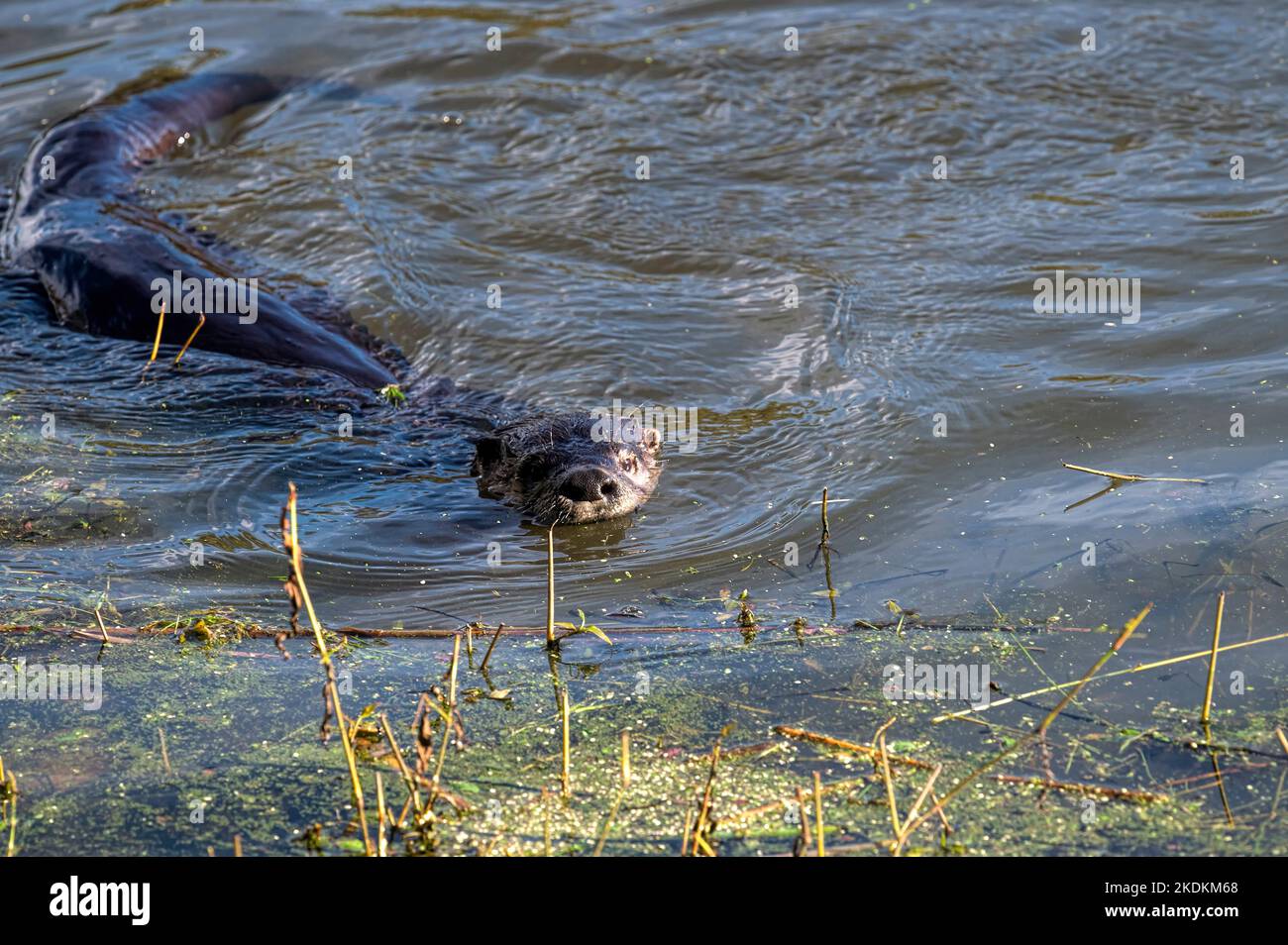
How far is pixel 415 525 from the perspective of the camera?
523 centimetres

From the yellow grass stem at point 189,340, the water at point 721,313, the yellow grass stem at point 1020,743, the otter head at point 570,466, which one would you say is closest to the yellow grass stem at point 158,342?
the yellow grass stem at point 189,340

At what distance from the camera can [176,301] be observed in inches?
262

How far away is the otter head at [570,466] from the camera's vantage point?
5.21m

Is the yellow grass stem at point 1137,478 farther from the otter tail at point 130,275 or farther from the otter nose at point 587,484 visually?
the otter tail at point 130,275

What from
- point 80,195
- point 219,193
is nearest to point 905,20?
point 219,193

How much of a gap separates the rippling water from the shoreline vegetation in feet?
2.63

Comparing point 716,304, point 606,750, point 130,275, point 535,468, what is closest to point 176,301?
point 130,275

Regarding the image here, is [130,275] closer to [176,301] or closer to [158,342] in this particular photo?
[176,301]

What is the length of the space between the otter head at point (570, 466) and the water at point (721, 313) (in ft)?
0.30

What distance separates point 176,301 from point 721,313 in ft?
8.35

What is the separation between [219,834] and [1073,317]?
4.79 m

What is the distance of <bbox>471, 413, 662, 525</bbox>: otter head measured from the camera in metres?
5.21

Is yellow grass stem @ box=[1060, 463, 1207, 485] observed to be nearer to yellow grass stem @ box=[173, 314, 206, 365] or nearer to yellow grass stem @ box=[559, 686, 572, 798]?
yellow grass stem @ box=[559, 686, 572, 798]

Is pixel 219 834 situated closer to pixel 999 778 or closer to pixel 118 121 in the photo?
pixel 999 778
